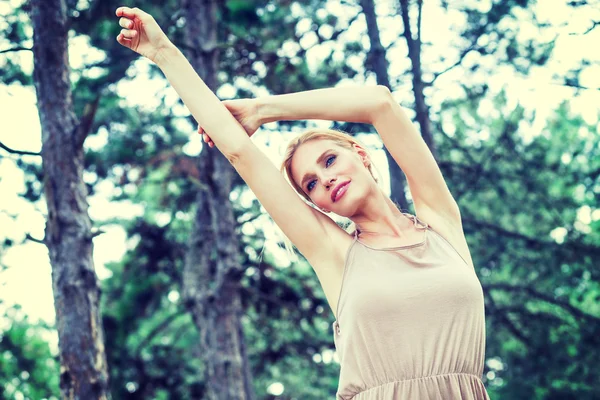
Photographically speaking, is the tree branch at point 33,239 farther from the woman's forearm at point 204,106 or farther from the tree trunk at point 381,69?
the tree trunk at point 381,69

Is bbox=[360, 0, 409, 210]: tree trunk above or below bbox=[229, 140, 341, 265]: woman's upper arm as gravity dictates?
below

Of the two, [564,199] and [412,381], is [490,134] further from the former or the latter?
[412,381]

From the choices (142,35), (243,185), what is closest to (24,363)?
(243,185)

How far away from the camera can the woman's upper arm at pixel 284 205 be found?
8.30ft

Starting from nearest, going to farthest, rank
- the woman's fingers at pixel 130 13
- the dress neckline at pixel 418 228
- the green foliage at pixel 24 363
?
the dress neckline at pixel 418 228
the woman's fingers at pixel 130 13
the green foliage at pixel 24 363

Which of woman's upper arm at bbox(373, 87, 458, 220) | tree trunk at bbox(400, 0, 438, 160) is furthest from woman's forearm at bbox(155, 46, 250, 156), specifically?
tree trunk at bbox(400, 0, 438, 160)

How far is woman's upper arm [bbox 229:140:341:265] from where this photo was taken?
8.30 ft

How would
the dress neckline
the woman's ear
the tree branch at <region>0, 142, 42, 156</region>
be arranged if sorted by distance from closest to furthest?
the dress neckline
the woman's ear
the tree branch at <region>0, 142, 42, 156</region>

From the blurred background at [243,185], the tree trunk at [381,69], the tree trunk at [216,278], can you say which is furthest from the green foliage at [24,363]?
the tree trunk at [381,69]

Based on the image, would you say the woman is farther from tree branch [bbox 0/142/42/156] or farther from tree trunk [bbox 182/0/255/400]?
tree trunk [bbox 182/0/255/400]

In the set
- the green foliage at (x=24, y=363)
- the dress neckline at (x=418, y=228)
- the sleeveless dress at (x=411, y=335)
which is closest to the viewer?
the sleeveless dress at (x=411, y=335)

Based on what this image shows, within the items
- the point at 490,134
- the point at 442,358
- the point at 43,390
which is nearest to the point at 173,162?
the point at 490,134

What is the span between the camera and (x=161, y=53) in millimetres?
2674

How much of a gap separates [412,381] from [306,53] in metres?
7.88
